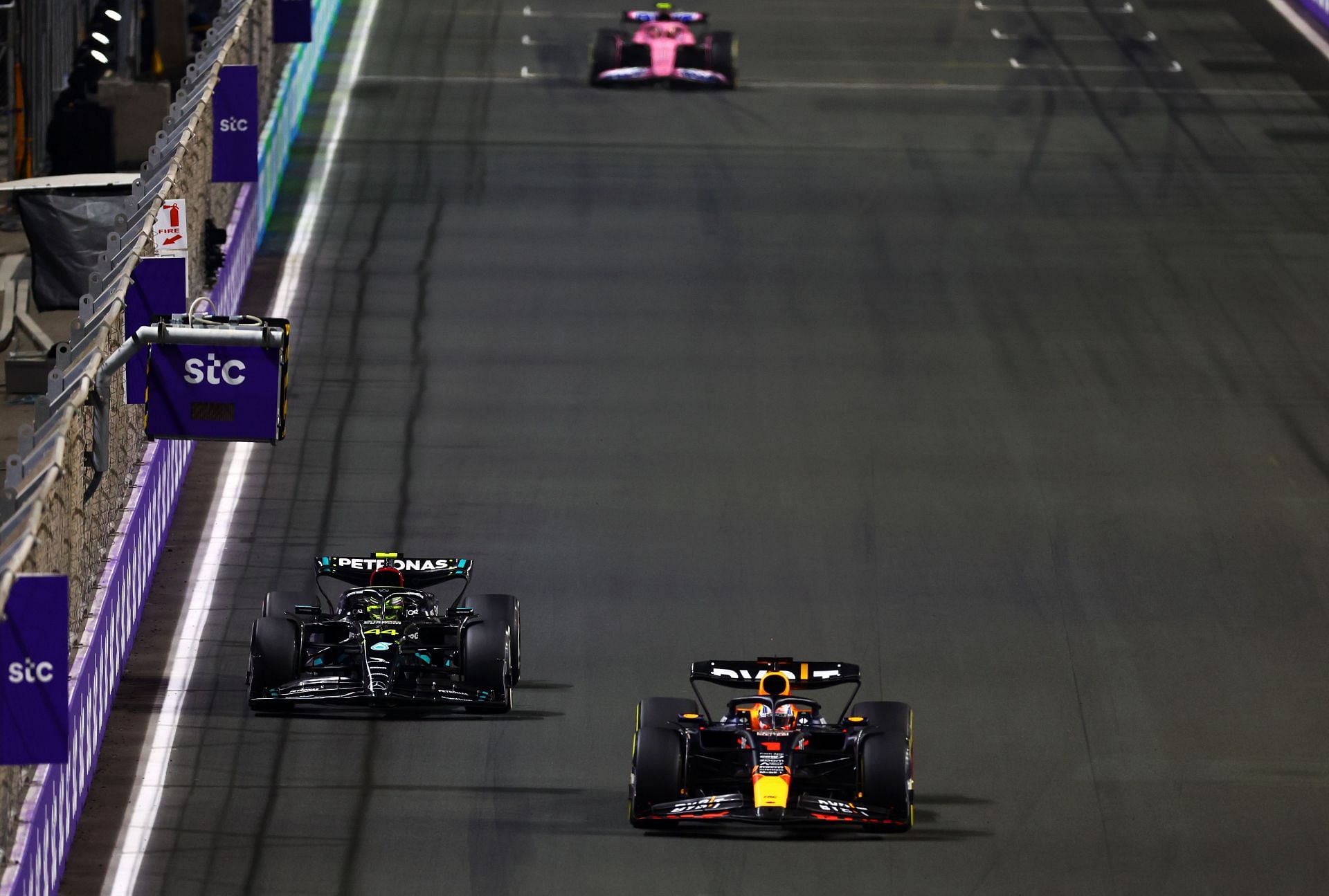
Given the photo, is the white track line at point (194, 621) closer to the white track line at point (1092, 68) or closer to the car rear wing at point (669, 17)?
the car rear wing at point (669, 17)

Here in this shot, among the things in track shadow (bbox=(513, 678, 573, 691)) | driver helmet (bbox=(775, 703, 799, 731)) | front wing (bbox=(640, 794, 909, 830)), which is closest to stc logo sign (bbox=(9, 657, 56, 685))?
front wing (bbox=(640, 794, 909, 830))

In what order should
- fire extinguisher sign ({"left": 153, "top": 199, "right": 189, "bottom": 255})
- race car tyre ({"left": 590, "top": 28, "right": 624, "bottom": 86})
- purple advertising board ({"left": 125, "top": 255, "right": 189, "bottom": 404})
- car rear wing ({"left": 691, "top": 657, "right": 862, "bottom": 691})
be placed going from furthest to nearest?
race car tyre ({"left": 590, "top": 28, "right": 624, "bottom": 86})
fire extinguisher sign ({"left": 153, "top": 199, "right": 189, "bottom": 255})
purple advertising board ({"left": 125, "top": 255, "right": 189, "bottom": 404})
car rear wing ({"left": 691, "top": 657, "right": 862, "bottom": 691})

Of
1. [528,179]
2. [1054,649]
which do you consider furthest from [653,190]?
[1054,649]

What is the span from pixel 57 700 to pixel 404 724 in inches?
182

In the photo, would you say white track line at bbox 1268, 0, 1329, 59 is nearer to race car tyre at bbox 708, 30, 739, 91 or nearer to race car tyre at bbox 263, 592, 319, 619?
race car tyre at bbox 708, 30, 739, 91

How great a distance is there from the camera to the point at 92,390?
600 inches

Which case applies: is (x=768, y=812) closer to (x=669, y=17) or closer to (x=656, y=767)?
(x=656, y=767)

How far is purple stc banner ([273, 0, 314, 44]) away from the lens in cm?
2778

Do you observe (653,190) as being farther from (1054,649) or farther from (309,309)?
(1054,649)

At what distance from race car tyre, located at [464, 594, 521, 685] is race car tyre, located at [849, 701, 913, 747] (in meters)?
2.80

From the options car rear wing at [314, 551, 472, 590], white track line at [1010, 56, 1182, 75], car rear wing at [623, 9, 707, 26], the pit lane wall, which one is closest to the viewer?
the pit lane wall

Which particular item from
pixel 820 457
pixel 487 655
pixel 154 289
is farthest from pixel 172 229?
pixel 820 457

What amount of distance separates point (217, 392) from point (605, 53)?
17886mm

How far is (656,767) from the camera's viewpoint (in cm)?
1402
